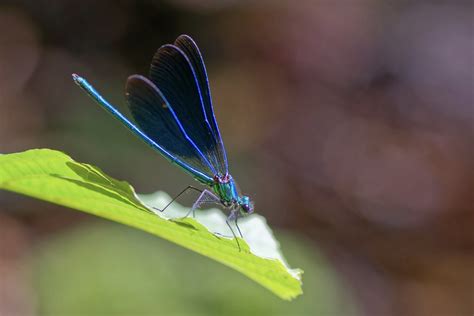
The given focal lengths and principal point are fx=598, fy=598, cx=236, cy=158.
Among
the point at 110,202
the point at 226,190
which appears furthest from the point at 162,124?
the point at 110,202

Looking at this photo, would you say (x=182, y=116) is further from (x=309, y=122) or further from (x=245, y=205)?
(x=309, y=122)

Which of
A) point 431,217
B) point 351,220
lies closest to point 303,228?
point 351,220

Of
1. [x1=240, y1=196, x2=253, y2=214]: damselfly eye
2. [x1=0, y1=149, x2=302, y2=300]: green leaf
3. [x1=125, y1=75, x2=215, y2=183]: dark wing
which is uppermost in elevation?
[x1=125, y1=75, x2=215, y2=183]: dark wing

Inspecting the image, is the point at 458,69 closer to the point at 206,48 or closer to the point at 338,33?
the point at 338,33

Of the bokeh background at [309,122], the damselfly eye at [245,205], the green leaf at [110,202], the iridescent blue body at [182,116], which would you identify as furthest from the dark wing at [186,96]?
the bokeh background at [309,122]

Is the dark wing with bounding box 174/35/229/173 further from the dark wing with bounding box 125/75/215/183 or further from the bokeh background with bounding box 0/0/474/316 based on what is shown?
the bokeh background with bounding box 0/0/474/316

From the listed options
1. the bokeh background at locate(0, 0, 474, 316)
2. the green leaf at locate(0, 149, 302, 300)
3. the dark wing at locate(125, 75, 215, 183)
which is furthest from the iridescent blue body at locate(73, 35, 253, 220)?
the bokeh background at locate(0, 0, 474, 316)

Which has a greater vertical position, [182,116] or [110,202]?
[182,116]
